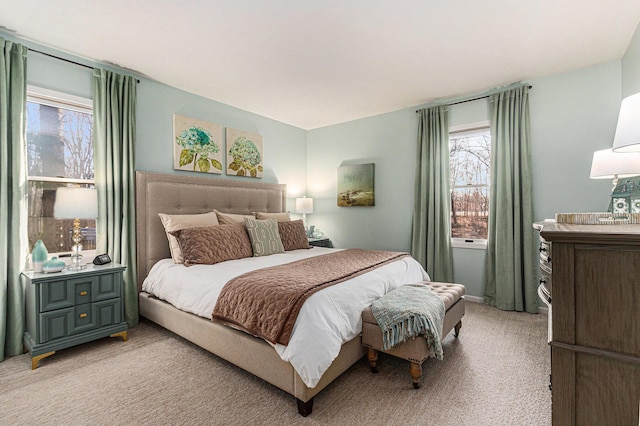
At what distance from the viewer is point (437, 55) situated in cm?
284

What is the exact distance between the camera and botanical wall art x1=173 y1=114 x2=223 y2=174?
3578mm

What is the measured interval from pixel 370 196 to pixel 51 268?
375cm

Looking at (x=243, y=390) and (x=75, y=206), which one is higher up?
(x=75, y=206)

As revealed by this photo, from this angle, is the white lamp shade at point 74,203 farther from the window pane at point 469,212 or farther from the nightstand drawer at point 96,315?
the window pane at point 469,212

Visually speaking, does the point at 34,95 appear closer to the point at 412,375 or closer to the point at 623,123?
the point at 412,375

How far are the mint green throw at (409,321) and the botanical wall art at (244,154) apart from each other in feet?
9.40

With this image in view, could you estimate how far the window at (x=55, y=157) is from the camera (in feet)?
8.65

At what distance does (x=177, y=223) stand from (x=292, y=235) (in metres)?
1.30

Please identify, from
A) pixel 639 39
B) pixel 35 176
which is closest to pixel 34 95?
pixel 35 176

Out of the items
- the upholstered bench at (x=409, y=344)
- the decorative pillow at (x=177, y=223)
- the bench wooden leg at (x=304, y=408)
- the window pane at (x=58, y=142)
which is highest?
the window pane at (x=58, y=142)

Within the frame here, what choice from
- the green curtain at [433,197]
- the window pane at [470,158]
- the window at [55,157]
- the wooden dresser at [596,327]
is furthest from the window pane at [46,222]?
the window pane at [470,158]

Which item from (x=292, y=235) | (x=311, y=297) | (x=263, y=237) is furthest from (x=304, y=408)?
(x=292, y=235)

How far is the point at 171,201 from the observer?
3350 millimetres

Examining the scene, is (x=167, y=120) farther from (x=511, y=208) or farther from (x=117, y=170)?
(x=511, y=208)
